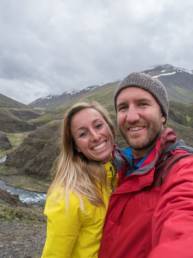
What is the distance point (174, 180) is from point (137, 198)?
1.46 ft

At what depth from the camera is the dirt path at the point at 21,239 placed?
1317cm

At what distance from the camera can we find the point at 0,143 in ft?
244

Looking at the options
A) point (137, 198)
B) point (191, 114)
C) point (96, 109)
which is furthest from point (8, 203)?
point (191, 114)

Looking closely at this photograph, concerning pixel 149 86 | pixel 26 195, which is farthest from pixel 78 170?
pixel 26 195

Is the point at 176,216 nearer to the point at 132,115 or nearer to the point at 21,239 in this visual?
the point at 132,115

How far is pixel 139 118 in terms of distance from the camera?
11.9ft

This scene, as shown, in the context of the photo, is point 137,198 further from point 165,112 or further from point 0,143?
point 0,143

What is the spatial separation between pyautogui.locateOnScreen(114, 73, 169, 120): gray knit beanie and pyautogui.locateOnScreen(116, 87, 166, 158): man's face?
41 millimetres

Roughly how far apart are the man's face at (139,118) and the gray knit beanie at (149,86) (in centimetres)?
4

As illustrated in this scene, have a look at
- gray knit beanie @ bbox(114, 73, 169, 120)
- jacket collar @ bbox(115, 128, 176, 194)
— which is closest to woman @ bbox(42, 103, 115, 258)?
jacket collar @ bbox(115, 128, 176, 194)

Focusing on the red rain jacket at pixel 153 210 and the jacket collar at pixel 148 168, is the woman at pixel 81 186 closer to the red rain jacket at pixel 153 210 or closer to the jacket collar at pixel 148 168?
the red rain jacket at pixel 153 210

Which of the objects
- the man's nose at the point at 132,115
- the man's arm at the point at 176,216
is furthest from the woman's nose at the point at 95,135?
the man's arm at the point at 176,216

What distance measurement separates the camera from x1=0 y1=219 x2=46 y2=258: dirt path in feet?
43.2

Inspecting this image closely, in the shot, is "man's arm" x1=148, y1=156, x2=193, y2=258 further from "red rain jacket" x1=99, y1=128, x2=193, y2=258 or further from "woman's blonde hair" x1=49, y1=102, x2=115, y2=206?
"woman's blonde hair" x1=49, y1=102, x2=115, y2=206
